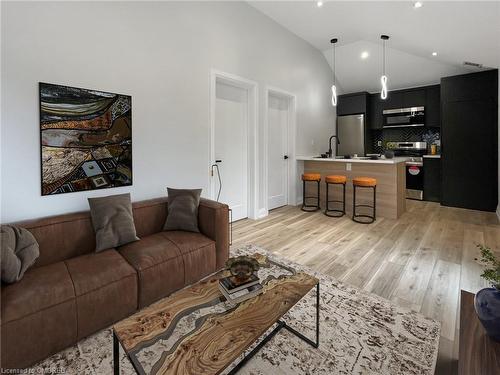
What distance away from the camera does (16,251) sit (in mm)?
1708

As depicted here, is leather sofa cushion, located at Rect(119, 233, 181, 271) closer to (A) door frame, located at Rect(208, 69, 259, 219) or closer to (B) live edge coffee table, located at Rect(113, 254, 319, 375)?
(B) live edge coffee table, located at Rect(113, 254, 319, 375)

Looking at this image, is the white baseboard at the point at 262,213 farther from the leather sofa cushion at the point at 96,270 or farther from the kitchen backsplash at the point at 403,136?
the kitchen backsplash at the point at 403,136

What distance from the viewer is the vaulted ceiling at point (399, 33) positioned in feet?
10.6

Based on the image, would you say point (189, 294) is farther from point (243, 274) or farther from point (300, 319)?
point (300, 319)

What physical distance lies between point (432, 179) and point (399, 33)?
3.18 m

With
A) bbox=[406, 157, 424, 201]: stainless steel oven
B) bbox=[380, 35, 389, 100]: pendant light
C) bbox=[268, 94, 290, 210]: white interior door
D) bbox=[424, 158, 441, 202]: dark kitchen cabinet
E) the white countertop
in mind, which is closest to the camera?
bbox=[380, 35, 389, 100]: pendant light

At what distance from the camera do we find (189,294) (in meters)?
1.50

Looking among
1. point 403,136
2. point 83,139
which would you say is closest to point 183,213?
point 83,139

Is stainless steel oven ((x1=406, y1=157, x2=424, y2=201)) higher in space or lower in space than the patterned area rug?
higher

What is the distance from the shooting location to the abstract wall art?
7.46 ft

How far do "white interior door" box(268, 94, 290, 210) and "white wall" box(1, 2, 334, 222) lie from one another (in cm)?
55

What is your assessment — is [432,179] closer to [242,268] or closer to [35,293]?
[242,268]

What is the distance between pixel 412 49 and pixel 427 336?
5126mm

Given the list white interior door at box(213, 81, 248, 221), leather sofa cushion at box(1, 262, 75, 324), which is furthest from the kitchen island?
leather sofa cushion at box(1, 262, 75, 324)
